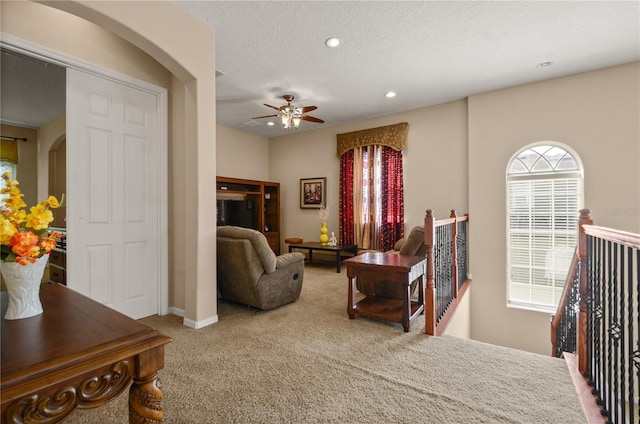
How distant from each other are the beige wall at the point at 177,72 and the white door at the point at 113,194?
0.18m

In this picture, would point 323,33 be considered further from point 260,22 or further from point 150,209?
point 150,209

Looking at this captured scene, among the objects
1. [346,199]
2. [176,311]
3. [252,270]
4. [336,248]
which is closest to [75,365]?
[252,270]

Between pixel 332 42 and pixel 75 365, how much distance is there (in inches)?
129

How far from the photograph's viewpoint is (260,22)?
111 inches

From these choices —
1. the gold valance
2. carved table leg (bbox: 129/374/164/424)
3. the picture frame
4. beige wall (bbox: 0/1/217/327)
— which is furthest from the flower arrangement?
the picture frame

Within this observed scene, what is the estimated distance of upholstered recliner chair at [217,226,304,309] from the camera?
3.11m

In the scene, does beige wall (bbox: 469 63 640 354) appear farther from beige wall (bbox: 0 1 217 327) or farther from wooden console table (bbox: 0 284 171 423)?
wooden console table (bbox: 0 284 171 423)

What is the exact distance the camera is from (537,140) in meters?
4.21

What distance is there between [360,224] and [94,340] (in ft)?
16.9

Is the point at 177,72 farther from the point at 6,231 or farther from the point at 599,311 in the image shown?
the point at 599,311

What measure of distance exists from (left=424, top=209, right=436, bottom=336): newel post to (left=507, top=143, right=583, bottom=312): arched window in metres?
2.39

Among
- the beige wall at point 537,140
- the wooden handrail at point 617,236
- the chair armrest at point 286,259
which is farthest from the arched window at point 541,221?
the chair armrest at point 286,259

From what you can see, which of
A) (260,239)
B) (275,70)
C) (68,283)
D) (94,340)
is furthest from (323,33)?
(68,283)

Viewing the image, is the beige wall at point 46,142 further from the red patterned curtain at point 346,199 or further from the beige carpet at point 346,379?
the red patterned curtain at point 346,199
